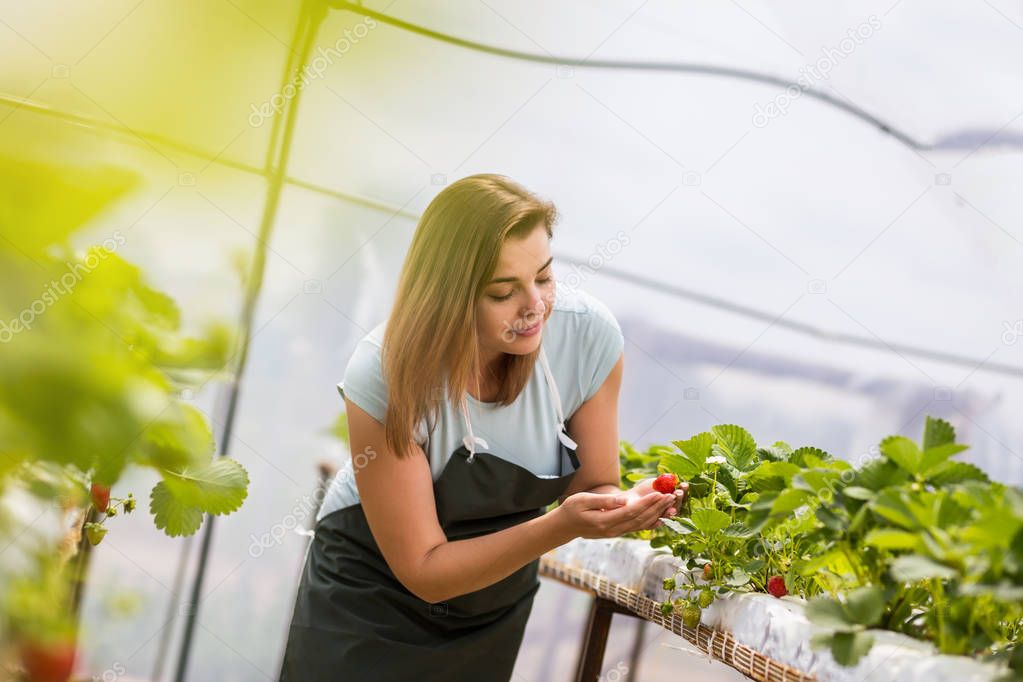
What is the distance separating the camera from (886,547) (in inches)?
46.0

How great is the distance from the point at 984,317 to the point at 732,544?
2.19m

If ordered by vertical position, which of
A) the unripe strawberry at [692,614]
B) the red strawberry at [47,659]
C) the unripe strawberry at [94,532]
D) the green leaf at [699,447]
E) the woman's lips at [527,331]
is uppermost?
the woman's lips at [527,331]

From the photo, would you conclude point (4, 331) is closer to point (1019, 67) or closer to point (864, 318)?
point (864, 318)

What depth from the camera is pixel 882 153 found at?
3.42 metres

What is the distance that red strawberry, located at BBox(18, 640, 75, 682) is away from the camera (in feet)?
0.79

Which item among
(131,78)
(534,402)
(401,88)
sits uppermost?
(401,88)

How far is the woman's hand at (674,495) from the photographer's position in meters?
1.58

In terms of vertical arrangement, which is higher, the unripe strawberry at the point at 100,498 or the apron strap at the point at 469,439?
the apron strap at the point at 469,439

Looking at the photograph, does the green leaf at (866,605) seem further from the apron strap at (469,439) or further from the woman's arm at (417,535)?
the apron strap at (469,439)

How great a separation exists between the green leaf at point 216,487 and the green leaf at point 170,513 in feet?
0.57

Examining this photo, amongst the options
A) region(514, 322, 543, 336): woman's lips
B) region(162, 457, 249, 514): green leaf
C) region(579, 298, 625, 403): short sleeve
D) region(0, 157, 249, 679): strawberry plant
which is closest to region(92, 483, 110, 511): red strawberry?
region(162, 457, 249, 514): green leaf

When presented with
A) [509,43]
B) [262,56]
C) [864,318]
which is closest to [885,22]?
[864,318]

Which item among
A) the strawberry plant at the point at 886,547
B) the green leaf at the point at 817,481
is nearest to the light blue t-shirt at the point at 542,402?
the strawberry plant at the point at 886,547

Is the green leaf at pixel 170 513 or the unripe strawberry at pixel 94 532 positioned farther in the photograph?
the green leaf at pixel 170 513
